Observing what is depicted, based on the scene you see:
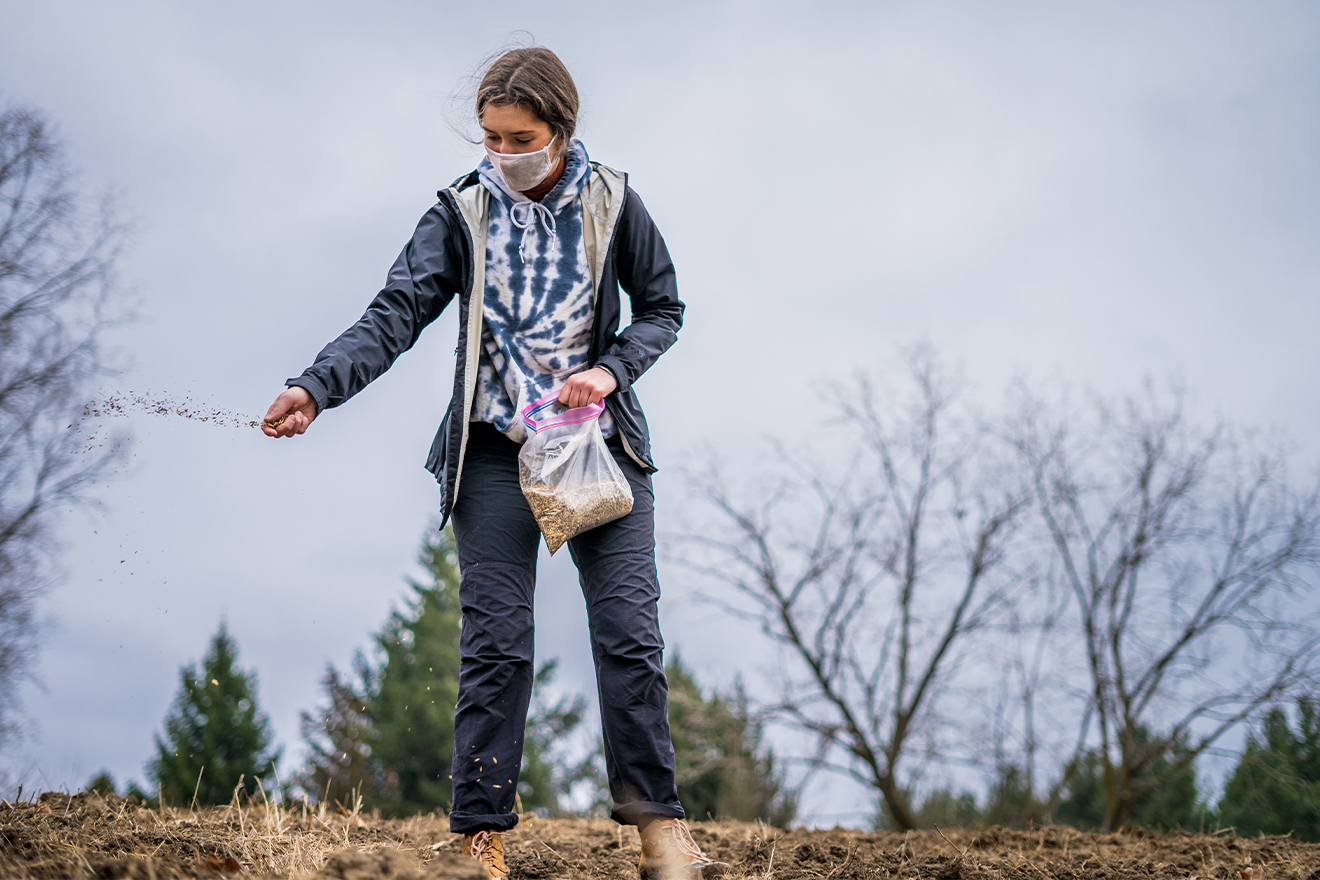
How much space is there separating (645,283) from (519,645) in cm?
110

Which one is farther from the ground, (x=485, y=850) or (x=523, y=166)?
(x=523, y=166)

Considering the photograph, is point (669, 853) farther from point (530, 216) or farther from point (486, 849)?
point (530, 216)

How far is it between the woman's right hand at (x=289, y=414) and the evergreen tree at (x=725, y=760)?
387 inches

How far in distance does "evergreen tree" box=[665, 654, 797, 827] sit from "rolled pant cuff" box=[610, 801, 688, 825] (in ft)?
30.3

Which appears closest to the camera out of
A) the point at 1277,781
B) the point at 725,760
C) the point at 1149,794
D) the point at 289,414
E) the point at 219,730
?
the point at 289,414

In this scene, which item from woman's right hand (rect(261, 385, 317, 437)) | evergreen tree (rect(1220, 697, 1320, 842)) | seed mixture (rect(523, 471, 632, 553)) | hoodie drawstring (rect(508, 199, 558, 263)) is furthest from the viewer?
evergreen tree (rect(1220, 697, 1320, 842))

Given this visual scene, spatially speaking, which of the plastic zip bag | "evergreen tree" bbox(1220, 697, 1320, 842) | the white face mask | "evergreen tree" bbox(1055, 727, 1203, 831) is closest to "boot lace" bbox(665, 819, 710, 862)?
the plastic zip bag

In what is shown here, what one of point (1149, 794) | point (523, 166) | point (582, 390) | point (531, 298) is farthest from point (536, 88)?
point (1149, 794)

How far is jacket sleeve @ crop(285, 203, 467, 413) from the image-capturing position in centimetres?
246

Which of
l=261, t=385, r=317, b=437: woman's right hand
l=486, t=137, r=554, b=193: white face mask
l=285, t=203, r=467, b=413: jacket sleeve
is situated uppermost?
l=486, t=137, r=554, b=193: white face mask

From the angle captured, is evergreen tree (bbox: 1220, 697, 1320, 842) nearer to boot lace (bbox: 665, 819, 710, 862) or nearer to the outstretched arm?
boot lace (bbox: 665, 819, 710, 862)

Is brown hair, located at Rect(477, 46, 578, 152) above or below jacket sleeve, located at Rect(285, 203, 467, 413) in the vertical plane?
above

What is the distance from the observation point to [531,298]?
277cm

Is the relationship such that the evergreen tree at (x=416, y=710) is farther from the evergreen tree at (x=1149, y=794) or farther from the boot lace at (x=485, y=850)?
the boot lace at (x=485, y=850)
